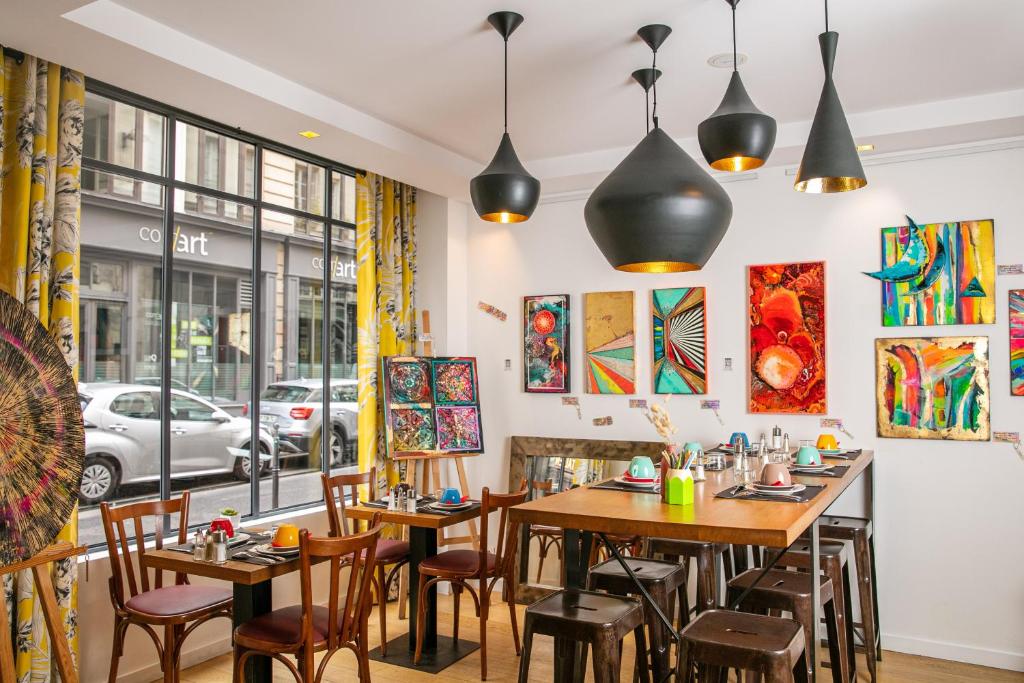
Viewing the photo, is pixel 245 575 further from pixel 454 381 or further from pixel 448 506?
pixel 454 381

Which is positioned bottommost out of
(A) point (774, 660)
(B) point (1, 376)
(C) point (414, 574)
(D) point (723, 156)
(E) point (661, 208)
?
(C) point (414, 574)

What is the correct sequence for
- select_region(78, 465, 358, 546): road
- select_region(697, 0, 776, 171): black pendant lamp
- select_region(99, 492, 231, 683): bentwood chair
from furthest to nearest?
select_region(78, 465, 358, 546): road < select_region(99, 492, 231, 683): bentwood chair < select_region(697, 0, 776, 171): black pendant lamp

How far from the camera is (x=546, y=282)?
18.7 feet

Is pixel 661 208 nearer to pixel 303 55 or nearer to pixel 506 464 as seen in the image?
pixel 303 55

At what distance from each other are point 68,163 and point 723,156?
2.95m

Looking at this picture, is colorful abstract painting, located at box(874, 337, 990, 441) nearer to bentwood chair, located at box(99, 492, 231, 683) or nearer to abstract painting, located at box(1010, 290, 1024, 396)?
abstract painting, located at box(1010, 290, 1024, 396)

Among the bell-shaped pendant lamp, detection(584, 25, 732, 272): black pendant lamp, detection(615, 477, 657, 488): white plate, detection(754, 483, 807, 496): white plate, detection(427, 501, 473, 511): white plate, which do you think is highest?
the bell-shaped pendant lamp

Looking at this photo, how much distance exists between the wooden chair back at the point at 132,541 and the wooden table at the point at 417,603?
937 millimetres

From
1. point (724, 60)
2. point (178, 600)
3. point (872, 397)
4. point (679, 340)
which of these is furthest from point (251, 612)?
point (872, 397)

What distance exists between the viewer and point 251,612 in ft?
11.4

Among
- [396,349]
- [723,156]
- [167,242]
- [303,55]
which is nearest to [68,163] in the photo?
[167,242]

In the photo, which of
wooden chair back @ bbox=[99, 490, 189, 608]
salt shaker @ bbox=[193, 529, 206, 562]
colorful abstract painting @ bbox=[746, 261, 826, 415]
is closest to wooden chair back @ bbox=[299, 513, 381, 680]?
salt shaker @ bbox=[193, 529, 206, 562]

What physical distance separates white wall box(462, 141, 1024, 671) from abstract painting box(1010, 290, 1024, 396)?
0.12 feet

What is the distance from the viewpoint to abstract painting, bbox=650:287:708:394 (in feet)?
16.8
